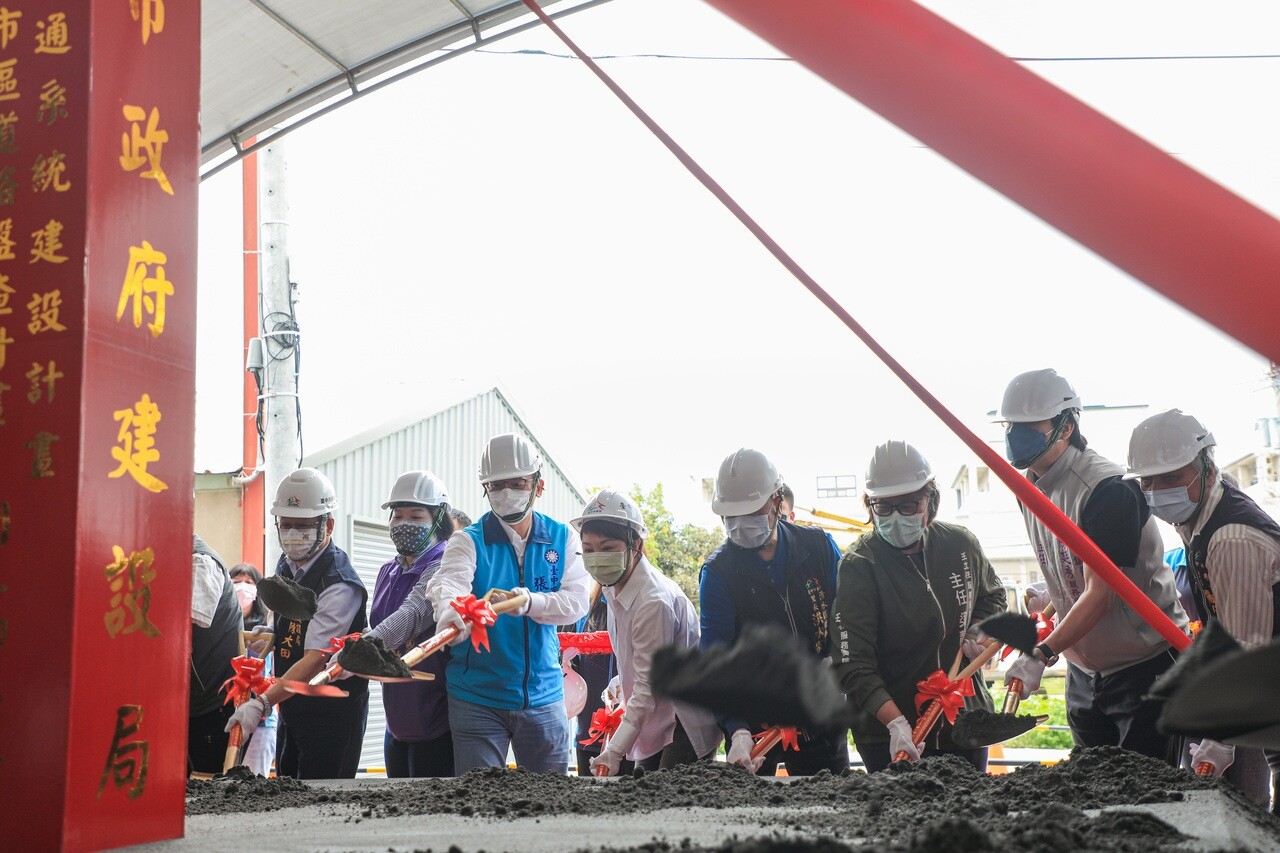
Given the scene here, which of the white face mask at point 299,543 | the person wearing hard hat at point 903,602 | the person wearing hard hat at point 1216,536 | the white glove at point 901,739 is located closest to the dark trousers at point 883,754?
the person wearing hard hat at point 903,602

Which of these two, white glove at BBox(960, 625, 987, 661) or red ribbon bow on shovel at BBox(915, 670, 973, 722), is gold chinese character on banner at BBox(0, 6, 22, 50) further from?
white glove at BBox(960, 625, 987, 661)

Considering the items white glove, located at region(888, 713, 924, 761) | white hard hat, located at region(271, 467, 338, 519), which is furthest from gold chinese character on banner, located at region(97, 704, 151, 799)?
white hard hat, located at region(271, 467, 338, 519)

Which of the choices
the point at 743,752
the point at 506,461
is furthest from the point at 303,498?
the point at 743,752

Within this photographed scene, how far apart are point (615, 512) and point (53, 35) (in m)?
2.71

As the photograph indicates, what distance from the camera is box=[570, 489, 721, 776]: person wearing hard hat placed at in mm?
3936

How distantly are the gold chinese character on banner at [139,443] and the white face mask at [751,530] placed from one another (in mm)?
2209

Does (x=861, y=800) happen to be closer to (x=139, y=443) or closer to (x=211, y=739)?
(x=139, y=443)

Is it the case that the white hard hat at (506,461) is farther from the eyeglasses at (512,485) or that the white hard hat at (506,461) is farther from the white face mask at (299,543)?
the white face mask at (299,543)

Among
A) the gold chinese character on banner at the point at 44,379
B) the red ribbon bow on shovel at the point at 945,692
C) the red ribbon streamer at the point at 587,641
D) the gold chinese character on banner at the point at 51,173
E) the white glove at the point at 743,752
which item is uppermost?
the gold chinese character on banner at the point at 51,173

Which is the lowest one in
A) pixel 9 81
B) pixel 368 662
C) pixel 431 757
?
pixel 431 757

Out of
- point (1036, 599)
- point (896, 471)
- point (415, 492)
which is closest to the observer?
point (896, 471)

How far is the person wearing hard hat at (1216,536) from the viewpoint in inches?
125

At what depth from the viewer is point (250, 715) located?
14.1 feet

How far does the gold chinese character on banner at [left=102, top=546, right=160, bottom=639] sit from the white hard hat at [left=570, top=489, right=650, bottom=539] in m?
2.09
